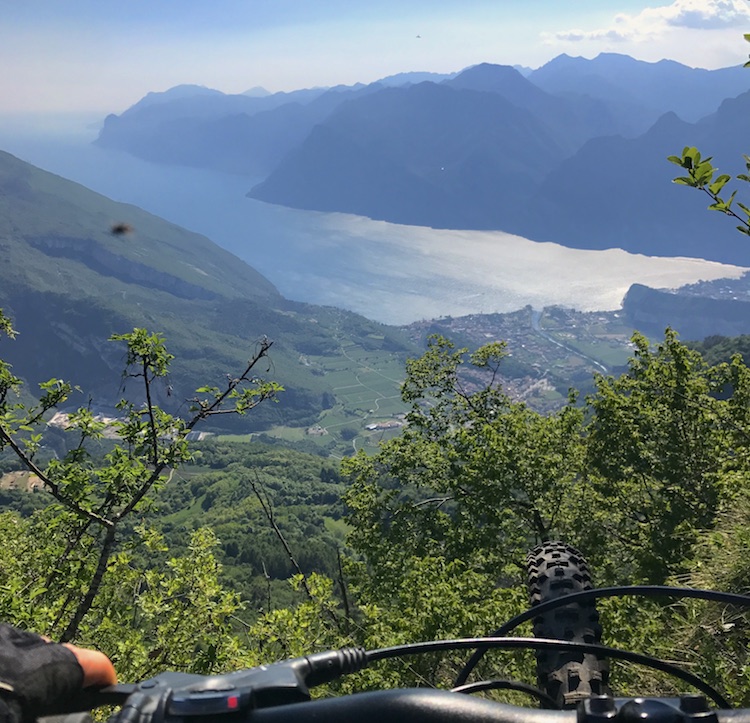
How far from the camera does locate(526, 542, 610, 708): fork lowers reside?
3.39 m

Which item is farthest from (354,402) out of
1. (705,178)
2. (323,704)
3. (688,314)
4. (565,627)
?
(323,704)

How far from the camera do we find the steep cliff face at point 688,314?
574 feet

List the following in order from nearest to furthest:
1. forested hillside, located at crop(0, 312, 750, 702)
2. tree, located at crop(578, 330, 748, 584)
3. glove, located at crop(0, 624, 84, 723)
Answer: glove, located at crop(0, 624, 84, 723)
forested hillside, located at crop(0, 312, 750, 702)
tree, located at crop(578, 330, 748, 584)

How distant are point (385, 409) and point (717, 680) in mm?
153813

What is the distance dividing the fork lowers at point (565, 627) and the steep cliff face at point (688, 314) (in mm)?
181702

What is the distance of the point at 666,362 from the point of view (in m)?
15.9

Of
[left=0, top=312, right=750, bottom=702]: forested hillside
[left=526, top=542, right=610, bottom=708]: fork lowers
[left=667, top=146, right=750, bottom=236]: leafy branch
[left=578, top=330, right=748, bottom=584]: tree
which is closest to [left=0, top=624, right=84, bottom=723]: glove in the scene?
[left=526, top=542, right=610, bottom=708]: fork lowers

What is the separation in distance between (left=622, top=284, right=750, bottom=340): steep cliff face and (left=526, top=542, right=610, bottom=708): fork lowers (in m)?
182

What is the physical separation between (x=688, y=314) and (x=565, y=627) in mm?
195092

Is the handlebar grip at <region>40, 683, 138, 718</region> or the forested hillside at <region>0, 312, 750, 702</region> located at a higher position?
the handlebar grip at <region>40, 683, 138, 718</region>

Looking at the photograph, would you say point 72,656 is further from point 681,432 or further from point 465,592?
point 681,432

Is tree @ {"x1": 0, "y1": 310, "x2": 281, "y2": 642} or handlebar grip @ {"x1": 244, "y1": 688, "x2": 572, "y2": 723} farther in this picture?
tree @ {"x1": 0, "y1": 310, "x2": 281, "y2": 642}

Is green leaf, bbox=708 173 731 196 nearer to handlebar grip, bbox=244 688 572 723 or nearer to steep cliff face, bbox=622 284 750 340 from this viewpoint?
handlebar grip, bbox=244 688 572 723

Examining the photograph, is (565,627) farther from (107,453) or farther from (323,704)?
(107,453)
